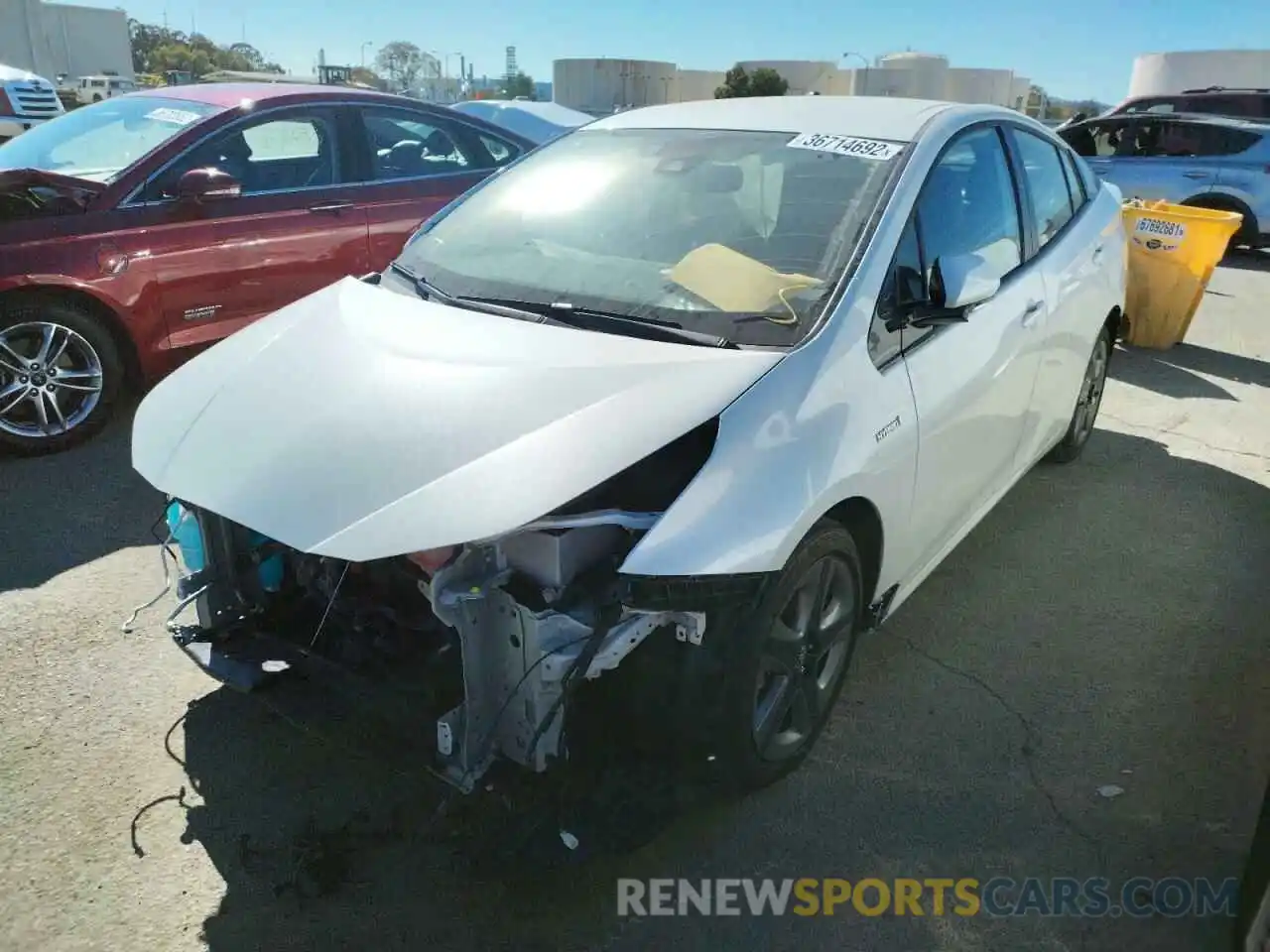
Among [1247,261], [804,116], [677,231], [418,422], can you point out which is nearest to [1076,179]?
[804,116]

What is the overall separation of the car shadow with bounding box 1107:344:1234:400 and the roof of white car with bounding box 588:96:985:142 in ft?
A: 10.6

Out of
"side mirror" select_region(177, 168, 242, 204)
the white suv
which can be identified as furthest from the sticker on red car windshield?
the white suv

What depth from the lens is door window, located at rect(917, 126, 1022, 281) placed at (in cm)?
288

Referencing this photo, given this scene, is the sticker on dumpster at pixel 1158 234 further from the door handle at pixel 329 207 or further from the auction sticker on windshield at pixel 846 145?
the door handle at pixel 329 207

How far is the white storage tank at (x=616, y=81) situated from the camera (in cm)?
6188

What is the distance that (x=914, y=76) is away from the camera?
59031 millimetres

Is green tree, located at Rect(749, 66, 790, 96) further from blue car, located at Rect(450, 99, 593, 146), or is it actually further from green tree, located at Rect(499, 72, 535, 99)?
green tree, located at Rect(499, 72, 535, 99)

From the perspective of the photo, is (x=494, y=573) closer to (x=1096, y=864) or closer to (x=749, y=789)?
(x=749, y=789)

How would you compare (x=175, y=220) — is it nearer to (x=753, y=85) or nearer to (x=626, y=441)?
(x=626, y=441)

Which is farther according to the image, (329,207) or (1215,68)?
(1215,68)

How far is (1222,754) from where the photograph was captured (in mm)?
2801

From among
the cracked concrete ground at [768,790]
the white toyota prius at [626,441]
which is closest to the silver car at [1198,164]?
the cracked concrete ground at [768,790]

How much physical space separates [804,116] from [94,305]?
11.3 feet

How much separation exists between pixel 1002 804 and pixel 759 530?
3.84 feet
